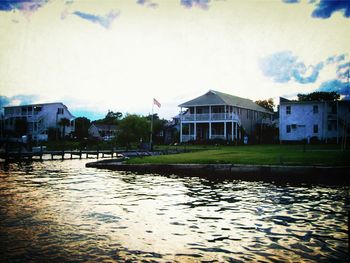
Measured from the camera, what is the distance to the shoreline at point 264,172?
18188mm

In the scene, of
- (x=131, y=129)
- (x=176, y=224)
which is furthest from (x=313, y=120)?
(x=176, y=224)

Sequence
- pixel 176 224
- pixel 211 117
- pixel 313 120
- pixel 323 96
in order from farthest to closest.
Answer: pixel 323 96 < pixel 211 117 < pixel 313 120 < pixel 176 224

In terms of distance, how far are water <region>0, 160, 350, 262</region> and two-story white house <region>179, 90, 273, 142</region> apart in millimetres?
37879

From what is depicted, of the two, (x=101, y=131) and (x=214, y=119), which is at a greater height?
(x=214, y=119)

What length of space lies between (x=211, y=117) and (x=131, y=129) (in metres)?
13.7

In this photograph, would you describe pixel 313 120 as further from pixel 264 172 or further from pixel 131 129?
pixel 264 172

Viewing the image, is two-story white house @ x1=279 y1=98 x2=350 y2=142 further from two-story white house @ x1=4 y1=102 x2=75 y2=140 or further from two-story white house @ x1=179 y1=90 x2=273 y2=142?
two-story white house @ x1=4 y1=102 x2=75 y2=140

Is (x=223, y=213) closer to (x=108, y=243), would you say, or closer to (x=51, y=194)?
(x=108, y=243)

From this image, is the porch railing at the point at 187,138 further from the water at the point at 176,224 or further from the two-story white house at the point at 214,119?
the water at the point at 176,224

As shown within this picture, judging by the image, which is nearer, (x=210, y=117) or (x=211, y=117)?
(x=210, y=117)

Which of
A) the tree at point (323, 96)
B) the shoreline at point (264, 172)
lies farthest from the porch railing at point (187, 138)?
the tree at point (323, 96)

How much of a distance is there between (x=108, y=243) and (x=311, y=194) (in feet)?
31.6

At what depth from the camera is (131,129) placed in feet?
181

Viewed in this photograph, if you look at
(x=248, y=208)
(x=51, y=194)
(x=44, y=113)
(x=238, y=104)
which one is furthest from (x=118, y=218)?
(x=44, y=113)
